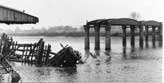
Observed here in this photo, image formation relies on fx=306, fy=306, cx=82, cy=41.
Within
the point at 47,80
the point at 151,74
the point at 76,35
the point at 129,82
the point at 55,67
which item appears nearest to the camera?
the point at 129,82

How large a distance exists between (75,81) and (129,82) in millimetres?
3099

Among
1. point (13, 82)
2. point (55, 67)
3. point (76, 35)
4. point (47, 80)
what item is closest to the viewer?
point (13, 82)

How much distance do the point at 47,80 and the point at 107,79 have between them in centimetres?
361

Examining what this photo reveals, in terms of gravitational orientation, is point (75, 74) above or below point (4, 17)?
below

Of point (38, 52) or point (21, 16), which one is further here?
point (38, 52)

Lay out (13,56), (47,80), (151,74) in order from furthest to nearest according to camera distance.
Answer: (13,56) < (151,74) < (47,80)

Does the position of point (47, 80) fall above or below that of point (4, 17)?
below

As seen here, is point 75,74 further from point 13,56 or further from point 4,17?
point 13,56

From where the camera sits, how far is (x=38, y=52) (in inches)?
1027

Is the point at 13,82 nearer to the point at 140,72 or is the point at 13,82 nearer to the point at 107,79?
the point at 107,79

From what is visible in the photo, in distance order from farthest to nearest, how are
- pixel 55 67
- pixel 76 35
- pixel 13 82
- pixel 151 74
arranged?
1. pixel 76 35
2. pixel 55 67
3. pixel 151 74
4. pixel 13 82

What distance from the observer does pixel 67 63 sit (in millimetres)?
24922

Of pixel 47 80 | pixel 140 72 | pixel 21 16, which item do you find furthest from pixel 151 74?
pixel 21 16

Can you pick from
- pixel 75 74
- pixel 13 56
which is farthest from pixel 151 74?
pixel 13 56
